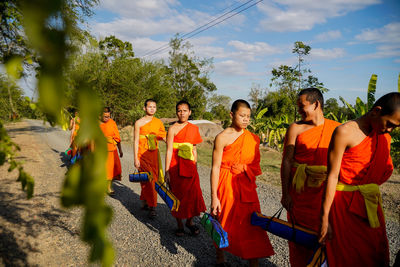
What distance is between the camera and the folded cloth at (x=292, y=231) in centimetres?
230

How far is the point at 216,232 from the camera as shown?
2.55 m

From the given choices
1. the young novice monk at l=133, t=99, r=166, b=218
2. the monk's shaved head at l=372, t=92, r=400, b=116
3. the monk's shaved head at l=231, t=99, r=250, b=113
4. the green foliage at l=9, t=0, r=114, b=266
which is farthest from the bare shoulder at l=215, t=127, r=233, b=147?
the green foliage at l=9, t=0, r=114, b=266

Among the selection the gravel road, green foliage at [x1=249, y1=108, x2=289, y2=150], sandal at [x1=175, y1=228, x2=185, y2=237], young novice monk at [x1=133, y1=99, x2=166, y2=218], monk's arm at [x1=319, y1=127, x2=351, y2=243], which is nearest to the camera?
monk's arm at [x1=319, y1=127, x2=351, y2=243]

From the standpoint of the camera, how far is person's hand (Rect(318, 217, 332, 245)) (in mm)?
2123

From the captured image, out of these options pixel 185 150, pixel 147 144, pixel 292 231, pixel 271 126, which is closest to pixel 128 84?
pixel 271 126

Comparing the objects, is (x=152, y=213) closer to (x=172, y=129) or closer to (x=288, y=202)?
(x=172, y=129)

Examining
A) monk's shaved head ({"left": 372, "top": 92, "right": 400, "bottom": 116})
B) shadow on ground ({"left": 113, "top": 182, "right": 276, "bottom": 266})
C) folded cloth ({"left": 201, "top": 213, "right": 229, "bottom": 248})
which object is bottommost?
shadow on ground ({"left": 113, "top": 182, "right": 276, "bottom": 266})

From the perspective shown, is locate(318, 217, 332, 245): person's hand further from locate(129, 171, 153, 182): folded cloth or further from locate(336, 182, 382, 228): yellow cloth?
locate(129, 171, 153, 182): folded cloth

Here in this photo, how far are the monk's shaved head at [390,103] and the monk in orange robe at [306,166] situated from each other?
0.90m

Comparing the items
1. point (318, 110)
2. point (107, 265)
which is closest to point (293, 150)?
point (318, 110)

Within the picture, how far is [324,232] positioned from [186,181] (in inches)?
99.2

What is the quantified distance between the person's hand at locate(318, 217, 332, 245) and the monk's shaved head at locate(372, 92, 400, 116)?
3.26 ft

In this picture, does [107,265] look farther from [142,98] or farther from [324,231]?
[142,98]

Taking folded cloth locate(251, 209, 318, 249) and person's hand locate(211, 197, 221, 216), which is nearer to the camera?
folded cloth locate(251, 209, 318, 249)
